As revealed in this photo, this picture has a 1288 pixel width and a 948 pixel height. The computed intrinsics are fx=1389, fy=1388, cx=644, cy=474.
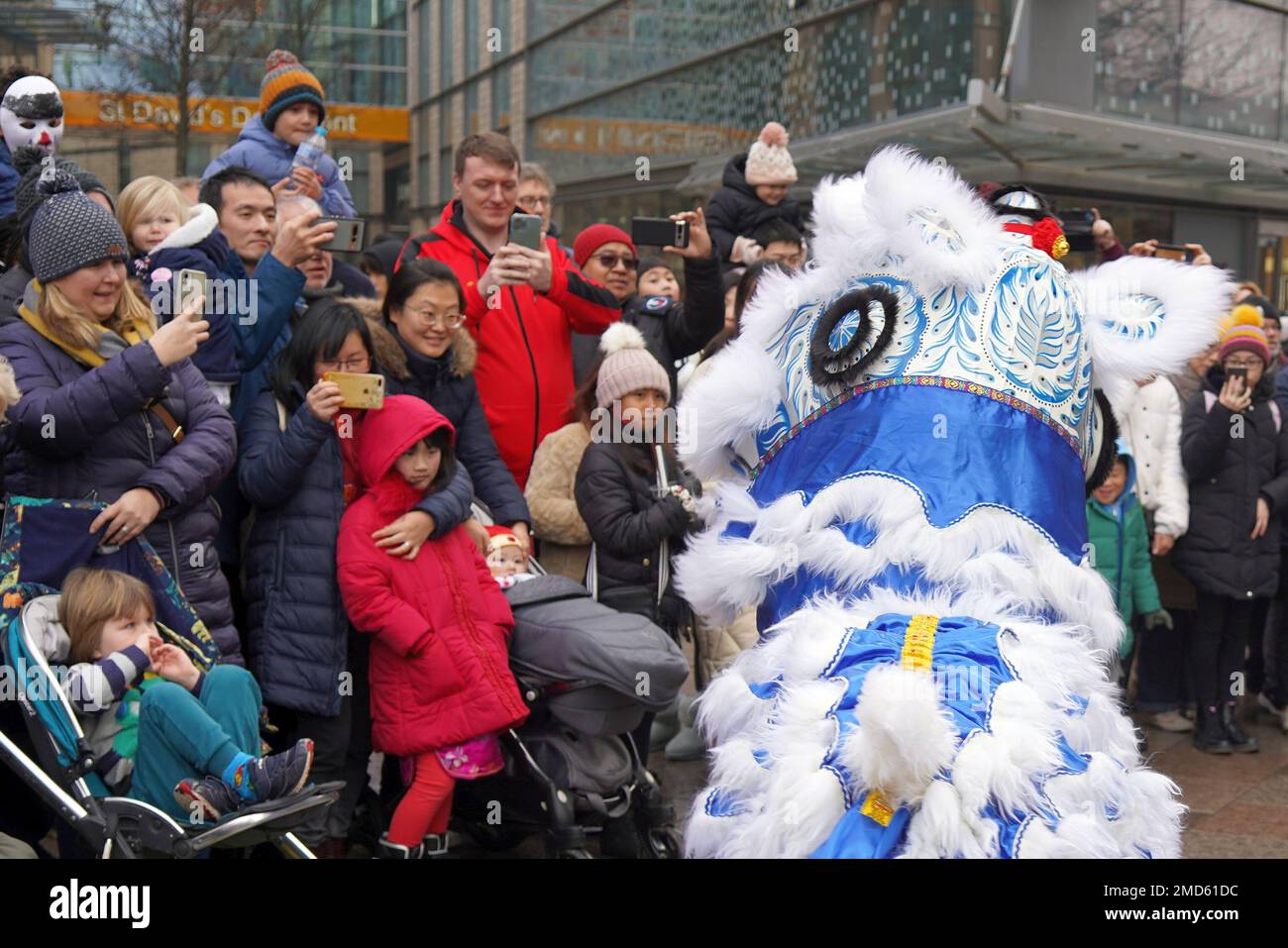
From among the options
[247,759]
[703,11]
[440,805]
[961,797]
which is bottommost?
[440,805]

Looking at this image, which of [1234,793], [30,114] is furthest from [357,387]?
[1234,793]

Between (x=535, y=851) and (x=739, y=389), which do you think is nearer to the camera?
(x=739, y=389)

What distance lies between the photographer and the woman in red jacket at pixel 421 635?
4.31 m

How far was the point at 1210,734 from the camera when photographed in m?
6.80

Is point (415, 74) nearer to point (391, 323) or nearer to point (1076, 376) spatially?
point (391, 323)

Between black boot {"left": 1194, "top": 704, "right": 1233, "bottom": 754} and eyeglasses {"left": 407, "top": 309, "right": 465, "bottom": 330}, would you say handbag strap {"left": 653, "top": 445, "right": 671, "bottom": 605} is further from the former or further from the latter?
black boot {"left": 1194, "top": 704, "right": 1233, "bottom": 754}

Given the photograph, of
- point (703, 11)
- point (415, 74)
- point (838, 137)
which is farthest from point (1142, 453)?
point (415, 74)

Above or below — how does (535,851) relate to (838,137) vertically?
below

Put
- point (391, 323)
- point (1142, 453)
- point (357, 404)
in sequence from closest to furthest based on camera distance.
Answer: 1. point (357, 404)
2. point (391, 323)
3. point (1142, 453)

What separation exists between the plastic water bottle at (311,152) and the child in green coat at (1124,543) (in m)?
3.78

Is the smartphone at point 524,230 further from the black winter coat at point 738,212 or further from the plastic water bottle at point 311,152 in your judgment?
the black winter coat at point 738,212

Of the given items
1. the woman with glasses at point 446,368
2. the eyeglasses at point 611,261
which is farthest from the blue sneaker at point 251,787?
the eyeglasses at point 611,261

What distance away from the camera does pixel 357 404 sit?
422cm
